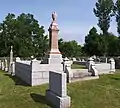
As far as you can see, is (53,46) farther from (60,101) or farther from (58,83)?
(60,101)

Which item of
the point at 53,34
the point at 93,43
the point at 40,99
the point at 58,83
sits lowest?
the point at 40,99

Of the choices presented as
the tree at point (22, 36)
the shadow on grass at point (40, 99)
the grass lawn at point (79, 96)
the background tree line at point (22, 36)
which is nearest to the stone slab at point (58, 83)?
the shadow on grass at point (40, 99)

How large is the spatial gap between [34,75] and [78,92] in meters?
3.29

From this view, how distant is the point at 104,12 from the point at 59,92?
37.1 meters

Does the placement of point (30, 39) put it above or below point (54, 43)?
above

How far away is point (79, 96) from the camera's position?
9.99 metres

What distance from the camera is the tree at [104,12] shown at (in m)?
43.5

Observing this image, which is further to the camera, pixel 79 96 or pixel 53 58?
pixel 53 58

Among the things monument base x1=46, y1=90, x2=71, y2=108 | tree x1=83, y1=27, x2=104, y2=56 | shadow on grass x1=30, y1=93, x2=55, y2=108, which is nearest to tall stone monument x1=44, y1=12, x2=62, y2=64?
shadow on grass x1=30, y1=93, x2=55, y2=108

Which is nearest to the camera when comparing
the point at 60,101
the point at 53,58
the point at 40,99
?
the point at 60,101


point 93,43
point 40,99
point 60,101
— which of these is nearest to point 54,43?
point 40,99

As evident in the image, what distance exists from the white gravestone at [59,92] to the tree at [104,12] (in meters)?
35.7

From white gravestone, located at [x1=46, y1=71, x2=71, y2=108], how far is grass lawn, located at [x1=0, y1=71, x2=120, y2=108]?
0.33 m

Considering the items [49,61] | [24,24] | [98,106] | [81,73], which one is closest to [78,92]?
[98,106]
